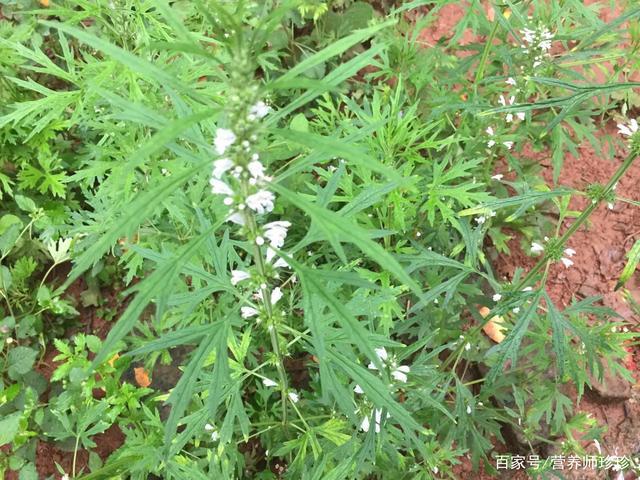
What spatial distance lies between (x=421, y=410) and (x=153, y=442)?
1.57 meters

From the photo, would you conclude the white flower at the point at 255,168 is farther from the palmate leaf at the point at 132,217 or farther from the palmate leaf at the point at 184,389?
the palmate leaf at the point at 184,389

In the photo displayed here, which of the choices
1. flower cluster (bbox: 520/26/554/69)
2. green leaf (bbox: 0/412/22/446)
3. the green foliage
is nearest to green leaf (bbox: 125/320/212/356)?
the green foliage

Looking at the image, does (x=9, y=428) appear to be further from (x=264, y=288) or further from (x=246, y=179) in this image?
(x=246, y=179)

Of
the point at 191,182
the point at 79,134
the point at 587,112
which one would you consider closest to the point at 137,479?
the point at 191,182

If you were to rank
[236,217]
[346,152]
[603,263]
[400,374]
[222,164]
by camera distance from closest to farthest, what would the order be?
[346,152], [222,164], [236,217], [400,374], [603,263]

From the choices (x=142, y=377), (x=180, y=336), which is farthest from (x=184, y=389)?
(x=142, y=377)

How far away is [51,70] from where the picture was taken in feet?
8.65

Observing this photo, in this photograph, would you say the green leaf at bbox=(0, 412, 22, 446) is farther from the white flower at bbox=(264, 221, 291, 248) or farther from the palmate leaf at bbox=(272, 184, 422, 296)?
the palmate leaf at bbox=(272, 184, 422, 296)

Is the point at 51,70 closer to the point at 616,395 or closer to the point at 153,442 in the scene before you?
the point at 153,442

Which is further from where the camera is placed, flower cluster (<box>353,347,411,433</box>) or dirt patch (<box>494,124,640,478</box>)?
dirt patch (<box>494,124,640,478</box>)

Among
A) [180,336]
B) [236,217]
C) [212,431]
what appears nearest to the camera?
[236,217]

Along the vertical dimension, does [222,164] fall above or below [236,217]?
above

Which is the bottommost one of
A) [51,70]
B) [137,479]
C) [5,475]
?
[5,475]

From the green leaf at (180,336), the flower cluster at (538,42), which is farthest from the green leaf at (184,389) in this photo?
the flower cluster at (538,42)
